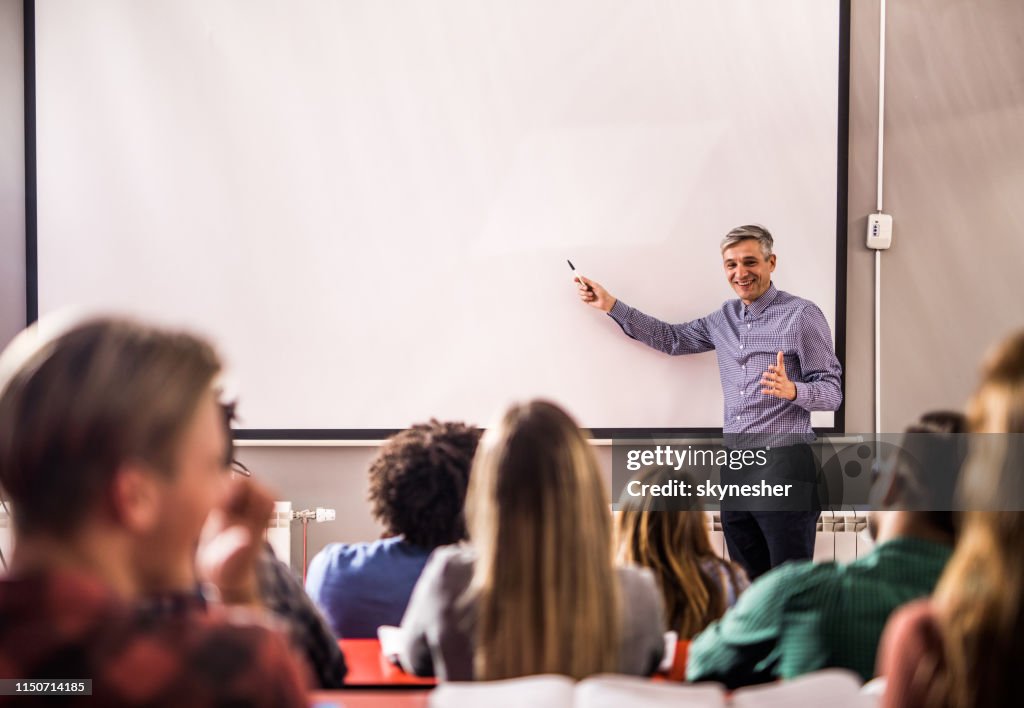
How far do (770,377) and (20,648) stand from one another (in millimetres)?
2960

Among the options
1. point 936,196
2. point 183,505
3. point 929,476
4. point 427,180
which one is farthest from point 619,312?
point 183,505

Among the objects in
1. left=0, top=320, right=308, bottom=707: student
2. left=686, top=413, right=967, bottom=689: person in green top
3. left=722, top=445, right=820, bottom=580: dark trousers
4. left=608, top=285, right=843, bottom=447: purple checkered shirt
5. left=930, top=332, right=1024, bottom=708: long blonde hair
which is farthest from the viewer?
left=608, top=285, right=843, bottom=447: purple checkered shirt

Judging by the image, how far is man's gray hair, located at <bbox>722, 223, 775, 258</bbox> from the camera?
3.41 meters

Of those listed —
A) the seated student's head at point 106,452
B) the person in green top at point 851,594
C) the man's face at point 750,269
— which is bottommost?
the person in green top at point 851,594

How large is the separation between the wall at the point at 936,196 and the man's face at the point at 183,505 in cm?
290

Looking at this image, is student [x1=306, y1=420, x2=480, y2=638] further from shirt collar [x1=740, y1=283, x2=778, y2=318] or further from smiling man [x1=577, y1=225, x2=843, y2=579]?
shirt collar [x1=740, y1=283, x2=778, y2=318]

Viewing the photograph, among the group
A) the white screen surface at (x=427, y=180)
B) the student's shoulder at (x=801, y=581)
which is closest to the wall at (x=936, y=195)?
the white screen surface at (x=427, y=180)

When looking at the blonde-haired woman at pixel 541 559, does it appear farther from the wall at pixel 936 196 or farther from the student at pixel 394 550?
the wall at pixel 936 196

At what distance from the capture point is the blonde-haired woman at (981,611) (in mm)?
873

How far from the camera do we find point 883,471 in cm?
147

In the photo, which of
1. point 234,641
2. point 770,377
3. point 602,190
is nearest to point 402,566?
point 234,641

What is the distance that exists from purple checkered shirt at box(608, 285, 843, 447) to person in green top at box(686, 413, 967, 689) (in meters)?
1.93

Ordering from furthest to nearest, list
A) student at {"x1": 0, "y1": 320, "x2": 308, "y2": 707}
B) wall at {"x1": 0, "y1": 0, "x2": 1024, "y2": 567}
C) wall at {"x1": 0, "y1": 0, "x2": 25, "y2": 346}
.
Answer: wall at {"x1": 0, "y1": 0, "x2": 1024, "y2": 567} < wall at {"x1": 0, "y1": 0, "x2": 25, "y2": 346} < student at {"x1": 0, "y1": 320, "x2": 308, "y2": 707}

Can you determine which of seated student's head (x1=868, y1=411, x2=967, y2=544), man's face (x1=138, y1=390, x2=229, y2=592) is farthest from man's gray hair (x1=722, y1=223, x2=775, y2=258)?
man's face (x1=138, y1=390, x2=229, y2=592)
